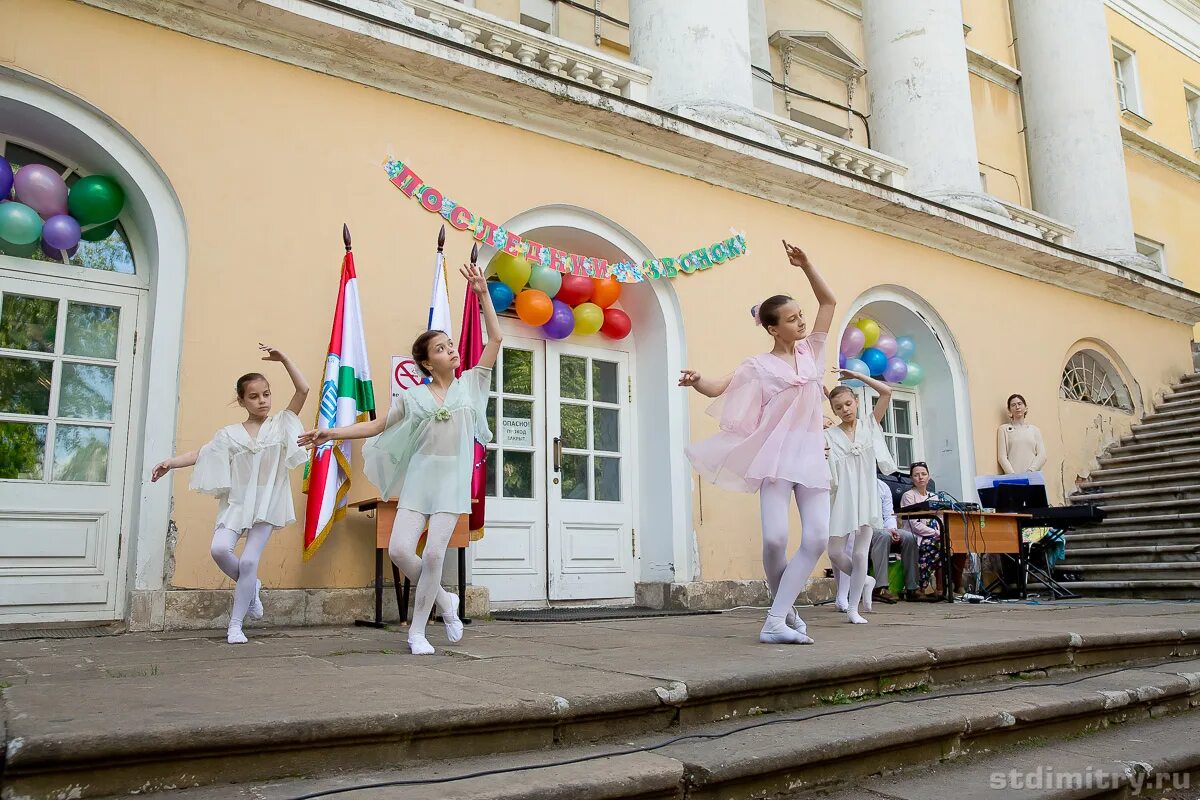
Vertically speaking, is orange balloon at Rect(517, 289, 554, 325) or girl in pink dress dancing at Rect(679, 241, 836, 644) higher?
orange balloon at Rect(517, 289, 554, 325)

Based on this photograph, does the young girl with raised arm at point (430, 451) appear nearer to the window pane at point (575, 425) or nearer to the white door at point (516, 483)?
the white door at point (516, 483)

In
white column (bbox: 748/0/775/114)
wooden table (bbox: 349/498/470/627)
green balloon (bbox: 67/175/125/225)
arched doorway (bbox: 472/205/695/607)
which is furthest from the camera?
white column (bbox: 748/0/775/114)

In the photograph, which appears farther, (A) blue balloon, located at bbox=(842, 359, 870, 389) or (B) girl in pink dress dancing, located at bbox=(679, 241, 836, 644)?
(A) blue balloon, located at bbox=(842, 359, 870, 389)

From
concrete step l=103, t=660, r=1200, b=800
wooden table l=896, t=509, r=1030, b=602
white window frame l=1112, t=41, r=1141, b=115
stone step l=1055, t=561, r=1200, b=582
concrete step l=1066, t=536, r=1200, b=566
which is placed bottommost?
concrete step l=103, t=660, r=1200, b=800

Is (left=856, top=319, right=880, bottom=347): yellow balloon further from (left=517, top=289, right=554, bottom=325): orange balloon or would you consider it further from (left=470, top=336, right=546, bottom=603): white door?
(left=517, top=289, right=554, bottom=325): orange balloon

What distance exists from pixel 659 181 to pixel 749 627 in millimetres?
4601

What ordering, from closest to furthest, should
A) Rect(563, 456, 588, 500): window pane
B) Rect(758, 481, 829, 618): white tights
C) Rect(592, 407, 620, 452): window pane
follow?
1. Rect(758, 481, 829, 618): white tights
2. Rect(563, 456, 588, 500): window pane
3. Rect(592, 407, 620, 452): window pane

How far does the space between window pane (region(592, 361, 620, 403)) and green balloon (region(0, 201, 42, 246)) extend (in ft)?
15.4

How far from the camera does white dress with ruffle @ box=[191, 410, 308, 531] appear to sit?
545 cm

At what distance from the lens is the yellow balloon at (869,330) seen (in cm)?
1060

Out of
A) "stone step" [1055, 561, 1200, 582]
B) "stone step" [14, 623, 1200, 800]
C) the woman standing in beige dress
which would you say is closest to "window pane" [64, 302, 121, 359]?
"stone step" [14, 623, 1200, 800]

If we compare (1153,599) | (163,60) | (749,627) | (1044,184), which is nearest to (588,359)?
(749,627)

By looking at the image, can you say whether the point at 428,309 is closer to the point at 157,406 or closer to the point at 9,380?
the point at 157,406

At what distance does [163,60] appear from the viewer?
6531mm
